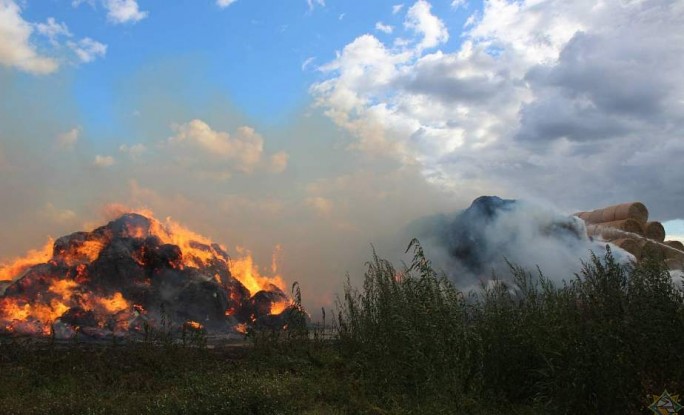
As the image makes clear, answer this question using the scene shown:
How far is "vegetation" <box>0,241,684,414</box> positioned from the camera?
6.86m

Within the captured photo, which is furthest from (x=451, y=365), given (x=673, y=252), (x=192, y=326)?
(x=673, y=252)

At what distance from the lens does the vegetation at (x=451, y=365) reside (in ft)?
22.5

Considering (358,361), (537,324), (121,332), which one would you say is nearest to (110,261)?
(121,332)

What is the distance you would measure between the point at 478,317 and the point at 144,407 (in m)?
6.96

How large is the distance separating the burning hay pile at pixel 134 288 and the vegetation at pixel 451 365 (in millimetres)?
32721

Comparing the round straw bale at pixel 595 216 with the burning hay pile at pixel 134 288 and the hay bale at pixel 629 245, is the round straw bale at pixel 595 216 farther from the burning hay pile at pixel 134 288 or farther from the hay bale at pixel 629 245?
the burning hay pile at pixel 134 288

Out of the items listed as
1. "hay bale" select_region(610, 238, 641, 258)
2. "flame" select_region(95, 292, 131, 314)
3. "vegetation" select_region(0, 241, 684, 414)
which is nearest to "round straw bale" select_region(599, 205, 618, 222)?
"hay bale" select_region(610, 238, 641, 258)

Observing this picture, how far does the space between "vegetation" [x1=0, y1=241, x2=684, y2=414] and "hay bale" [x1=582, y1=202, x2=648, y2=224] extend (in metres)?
16.5

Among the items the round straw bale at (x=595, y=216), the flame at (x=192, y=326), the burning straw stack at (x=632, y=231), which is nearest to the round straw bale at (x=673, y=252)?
the burning straw stack at (x=632, y=231)

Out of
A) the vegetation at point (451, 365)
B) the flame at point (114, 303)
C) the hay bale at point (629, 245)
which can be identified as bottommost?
the vegetation at point (451, 365)

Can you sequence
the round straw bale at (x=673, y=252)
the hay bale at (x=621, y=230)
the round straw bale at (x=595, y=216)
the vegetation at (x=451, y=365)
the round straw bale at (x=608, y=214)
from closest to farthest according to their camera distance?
the vegetation at (x=451, y=365) < the round straw bale at (x=673, y=252) < the hay bale at (x=621, y=230) < the round straw bale at (x=608, y=214) < the round straw bale at (x=595, y=216)

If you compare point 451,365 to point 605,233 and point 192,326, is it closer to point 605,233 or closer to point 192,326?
point 192,326

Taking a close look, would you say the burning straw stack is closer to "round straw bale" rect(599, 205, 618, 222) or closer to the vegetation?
"round straw bale" rect(599, 205, 618, 222)

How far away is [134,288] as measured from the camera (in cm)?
5394
